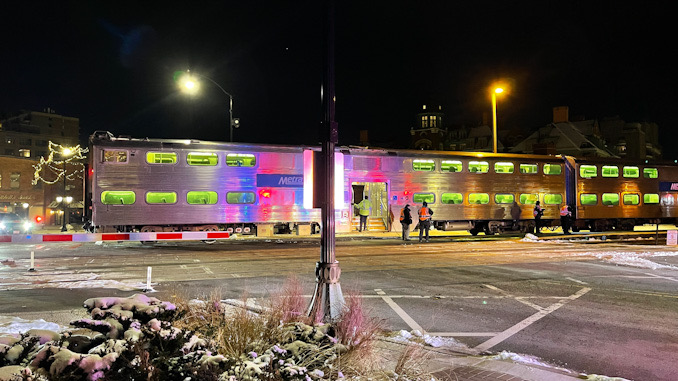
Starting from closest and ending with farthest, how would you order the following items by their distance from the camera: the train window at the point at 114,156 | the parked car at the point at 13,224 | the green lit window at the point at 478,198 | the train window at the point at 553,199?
the train window at the point at 114,156 < the parked car at the point at 13,224 < the green lit window at the point at 478,198 < the train window at the point at 553,199

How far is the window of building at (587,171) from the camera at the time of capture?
2777 cm

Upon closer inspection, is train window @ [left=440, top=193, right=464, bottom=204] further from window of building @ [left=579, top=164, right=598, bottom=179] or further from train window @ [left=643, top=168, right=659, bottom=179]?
train window @ [left=643, top=168, right=659, bottom=179]

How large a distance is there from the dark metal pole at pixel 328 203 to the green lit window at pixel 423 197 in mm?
18220

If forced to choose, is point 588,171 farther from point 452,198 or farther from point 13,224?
point 13,224

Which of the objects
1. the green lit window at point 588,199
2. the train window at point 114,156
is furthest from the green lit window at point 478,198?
the train window at point 114,156

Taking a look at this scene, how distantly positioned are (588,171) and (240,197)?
66.2 ft

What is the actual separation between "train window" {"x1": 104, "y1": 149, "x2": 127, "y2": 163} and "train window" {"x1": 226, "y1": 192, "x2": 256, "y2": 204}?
4.55 m

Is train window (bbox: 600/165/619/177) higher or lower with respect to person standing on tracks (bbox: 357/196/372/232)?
higher

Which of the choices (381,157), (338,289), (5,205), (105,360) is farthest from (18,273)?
(5,205)

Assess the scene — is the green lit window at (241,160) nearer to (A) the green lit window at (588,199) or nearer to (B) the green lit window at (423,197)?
(B) the green lit window at (423,197)

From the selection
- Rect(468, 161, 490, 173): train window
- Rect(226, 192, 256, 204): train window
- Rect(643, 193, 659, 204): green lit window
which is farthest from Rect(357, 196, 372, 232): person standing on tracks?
Rect(643, 193, 659, 204): green lit window

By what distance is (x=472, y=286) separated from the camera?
10.8 m

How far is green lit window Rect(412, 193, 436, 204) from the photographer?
81.0 ft

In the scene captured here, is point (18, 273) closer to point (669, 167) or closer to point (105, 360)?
point (105, 360)
